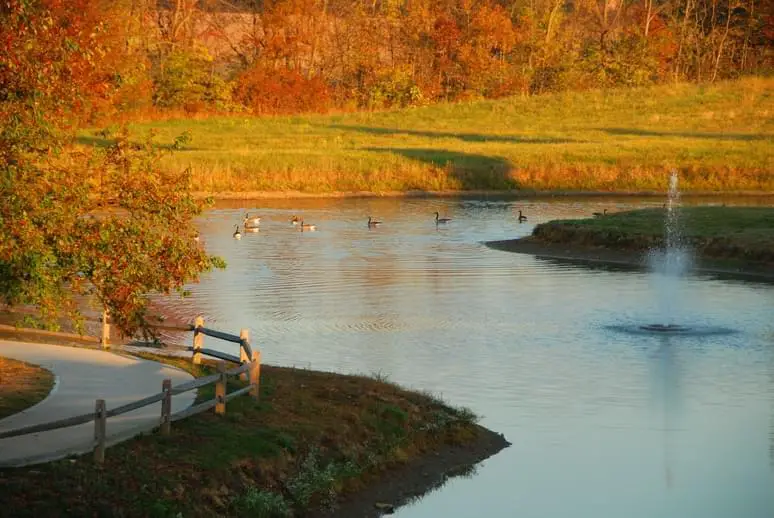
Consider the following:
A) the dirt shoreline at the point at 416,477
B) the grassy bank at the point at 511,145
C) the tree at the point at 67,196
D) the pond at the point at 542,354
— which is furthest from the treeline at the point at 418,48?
the dirt shoreline at the point at 416,477

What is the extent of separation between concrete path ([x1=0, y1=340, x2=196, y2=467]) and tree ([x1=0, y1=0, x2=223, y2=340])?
1129 mm

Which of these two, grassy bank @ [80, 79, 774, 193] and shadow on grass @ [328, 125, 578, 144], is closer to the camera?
grassy bank @ [80, 79, 774, 193]

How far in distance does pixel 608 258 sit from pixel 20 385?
31280 mm

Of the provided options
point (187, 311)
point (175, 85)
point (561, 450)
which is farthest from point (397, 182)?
point (561, 450)

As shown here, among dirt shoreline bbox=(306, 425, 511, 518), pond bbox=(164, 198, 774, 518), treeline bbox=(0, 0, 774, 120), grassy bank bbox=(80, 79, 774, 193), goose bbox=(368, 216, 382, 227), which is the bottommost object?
dirt shoreline bbox=(306, 425, 511, 518)

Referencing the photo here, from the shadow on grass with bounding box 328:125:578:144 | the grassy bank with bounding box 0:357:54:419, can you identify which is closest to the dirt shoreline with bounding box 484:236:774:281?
the grassy bank with bounding box 0:357:54:419

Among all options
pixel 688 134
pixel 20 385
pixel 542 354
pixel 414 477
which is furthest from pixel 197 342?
pixel 688 134

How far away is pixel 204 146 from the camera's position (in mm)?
91000

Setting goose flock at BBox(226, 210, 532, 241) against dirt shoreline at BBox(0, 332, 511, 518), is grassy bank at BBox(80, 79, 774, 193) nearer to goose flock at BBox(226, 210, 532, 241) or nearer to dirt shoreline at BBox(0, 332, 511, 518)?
goose flock at BBox(226, 210, 532, 241)

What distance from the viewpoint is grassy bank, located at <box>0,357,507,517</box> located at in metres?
16.6

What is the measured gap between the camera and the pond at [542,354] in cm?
2106

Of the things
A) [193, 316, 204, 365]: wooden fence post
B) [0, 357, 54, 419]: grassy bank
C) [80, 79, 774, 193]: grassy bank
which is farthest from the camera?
[80, 79, 774, 193]: grassy bank

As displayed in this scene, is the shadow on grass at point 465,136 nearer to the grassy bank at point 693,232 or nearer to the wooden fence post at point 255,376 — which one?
the grassy bank at point 693,232

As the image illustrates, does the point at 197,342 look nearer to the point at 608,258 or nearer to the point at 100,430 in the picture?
the point at 100,430
